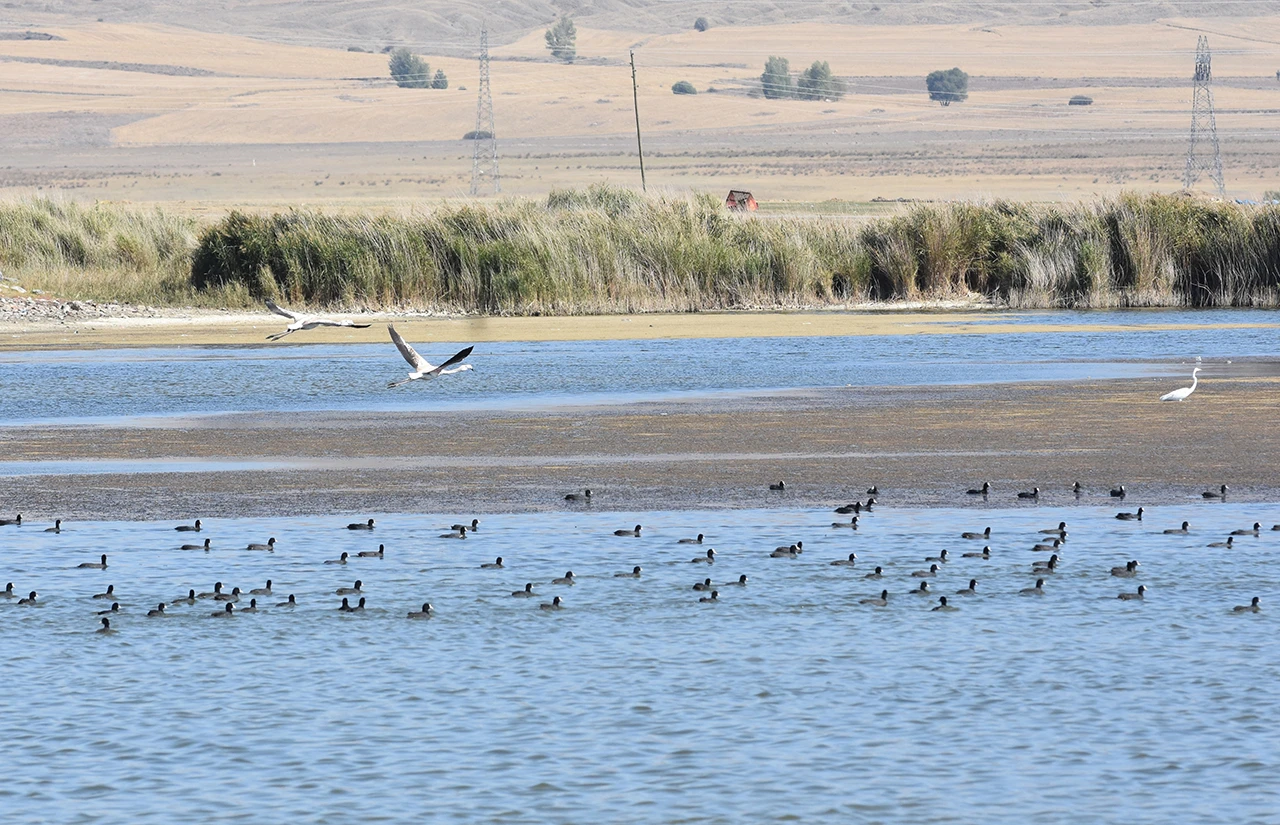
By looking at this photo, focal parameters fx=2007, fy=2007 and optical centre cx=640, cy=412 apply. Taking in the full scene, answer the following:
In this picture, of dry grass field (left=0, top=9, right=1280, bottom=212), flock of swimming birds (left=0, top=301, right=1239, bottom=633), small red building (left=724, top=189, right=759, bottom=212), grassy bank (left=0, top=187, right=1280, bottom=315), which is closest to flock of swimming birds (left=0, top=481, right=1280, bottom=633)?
flock of swimming birds (left=0, top=301, right=1239, bottom=633)

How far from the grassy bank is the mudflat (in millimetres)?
15907

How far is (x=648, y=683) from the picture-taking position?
11.5m

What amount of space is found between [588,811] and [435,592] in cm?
501

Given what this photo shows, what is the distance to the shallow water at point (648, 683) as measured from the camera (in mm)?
9414

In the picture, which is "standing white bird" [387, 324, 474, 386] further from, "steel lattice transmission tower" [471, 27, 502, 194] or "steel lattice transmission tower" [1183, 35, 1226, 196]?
"steel lattice transmission tower" [471, 27, 502, 194]

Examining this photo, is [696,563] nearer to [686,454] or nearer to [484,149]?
[686,454]

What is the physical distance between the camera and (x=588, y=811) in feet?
30.0

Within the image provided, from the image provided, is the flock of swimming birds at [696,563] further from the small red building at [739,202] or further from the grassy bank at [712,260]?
the small red building at [739,202]

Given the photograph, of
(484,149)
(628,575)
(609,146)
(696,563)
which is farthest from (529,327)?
(609,146)

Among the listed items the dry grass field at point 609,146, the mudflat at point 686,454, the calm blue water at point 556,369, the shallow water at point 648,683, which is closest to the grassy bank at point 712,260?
the calm blue water at point 556,369

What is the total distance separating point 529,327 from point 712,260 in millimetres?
5826

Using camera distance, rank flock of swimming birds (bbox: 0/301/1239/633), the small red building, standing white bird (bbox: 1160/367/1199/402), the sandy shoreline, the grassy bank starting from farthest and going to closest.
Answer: the small red building, the grassy bank, the sandy shoreline, standing white bird (bbox: 1160/367/1199/402), flock of swimming birds (bbox: 0/301/1239/633)

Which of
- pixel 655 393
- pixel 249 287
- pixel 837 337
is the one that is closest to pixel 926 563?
pixel 655 393

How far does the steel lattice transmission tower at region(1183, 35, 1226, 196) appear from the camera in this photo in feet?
308
